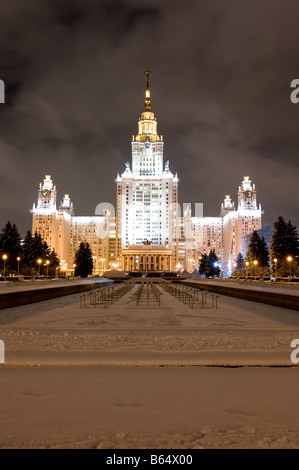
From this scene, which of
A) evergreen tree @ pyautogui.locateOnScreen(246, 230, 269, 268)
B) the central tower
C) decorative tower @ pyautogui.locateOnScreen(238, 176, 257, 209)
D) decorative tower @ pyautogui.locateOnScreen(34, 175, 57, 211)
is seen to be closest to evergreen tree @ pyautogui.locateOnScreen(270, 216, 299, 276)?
evergreen tree @ pyautogui.locateOnScreen(246, 230, 269, 268)

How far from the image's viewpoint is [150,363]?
7.33m

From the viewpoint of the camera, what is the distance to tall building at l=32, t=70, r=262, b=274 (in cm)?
16925

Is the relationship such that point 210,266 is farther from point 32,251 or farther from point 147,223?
point 147,223

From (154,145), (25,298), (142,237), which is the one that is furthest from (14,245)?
(154,145)

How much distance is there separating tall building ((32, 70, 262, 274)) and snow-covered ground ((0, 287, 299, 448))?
146656 mm

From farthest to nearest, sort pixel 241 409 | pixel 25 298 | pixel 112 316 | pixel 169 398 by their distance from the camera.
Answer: pixel 25 298
pixel 112 316
pixel 169 398
pixel 241 409

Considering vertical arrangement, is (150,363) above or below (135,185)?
below

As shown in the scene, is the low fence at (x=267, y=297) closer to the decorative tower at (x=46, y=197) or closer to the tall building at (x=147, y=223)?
the tall building at (x=147, y=223)

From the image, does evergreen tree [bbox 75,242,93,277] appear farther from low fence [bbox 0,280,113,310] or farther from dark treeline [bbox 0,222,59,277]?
low fence [bbox 0,280,113,310]

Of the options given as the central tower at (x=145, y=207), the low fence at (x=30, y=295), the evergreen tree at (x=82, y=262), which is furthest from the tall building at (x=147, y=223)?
the low fence at (x=30, y=295)

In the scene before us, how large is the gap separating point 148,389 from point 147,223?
165 metres

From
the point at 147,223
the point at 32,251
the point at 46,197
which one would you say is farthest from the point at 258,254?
the point at 46,197
